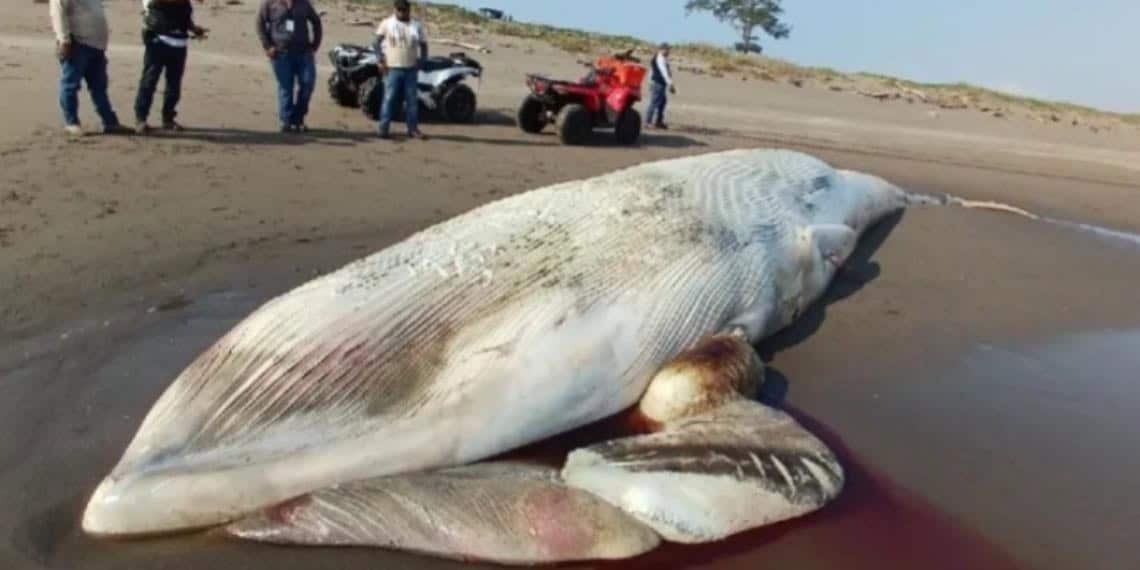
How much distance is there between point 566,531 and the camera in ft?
14.3

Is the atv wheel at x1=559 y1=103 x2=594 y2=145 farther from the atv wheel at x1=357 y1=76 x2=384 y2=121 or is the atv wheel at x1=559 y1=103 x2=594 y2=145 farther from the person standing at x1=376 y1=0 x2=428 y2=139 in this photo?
the atv wheel at x1=357 y1=76 x2=384 y2=121

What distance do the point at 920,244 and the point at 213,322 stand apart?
640 cm

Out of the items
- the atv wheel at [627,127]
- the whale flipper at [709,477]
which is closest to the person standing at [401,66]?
the atv wheel at [627,127]

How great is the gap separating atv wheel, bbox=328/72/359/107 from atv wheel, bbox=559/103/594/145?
10.6ft

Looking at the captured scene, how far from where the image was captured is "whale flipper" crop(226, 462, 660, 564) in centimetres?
427

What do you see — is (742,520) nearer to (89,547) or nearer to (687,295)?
(687,295)

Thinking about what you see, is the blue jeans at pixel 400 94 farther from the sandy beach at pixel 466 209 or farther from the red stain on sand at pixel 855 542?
the red stain on sand at pixel 855 542

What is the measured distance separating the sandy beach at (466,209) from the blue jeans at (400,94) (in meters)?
0.38

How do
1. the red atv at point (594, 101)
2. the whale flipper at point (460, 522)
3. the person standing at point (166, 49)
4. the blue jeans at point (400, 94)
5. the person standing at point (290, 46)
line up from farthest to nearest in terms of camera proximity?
the red atv at point (594, 101) < the blue jeans at point (400, 94) < the person standing at point (290, 46) < the person standing at point (166, 49) < the whale flipper at point (460, 522)

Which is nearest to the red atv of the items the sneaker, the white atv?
the white atv

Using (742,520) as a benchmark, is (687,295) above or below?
above

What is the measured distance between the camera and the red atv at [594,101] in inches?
589

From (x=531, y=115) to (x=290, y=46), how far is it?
3512mm

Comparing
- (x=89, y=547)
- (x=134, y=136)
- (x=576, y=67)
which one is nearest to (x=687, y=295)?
(x=89, y=547)
